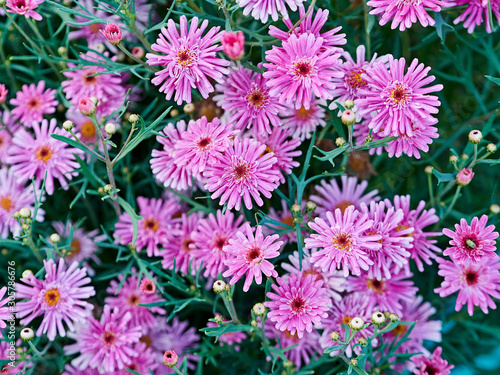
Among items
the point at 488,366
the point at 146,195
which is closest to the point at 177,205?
the point at 146,195

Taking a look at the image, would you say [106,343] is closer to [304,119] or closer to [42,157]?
[42,157]

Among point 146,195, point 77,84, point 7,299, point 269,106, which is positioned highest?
point 269,106

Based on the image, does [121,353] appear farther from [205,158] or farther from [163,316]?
[205,158]

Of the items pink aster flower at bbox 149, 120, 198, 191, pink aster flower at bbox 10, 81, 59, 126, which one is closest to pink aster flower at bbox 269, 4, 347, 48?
pink aster flower at bbox 149, 120, 198, 191

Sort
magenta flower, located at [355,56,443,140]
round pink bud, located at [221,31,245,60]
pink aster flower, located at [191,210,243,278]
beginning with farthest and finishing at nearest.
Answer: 1. pink aster flower, located at [191,210,243,278]
2. magenta flower, located at [355,56,443,140]
3. round pink bud, located at [221,31,245,60]

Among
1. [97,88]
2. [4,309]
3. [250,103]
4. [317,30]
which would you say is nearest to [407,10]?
[317,30]

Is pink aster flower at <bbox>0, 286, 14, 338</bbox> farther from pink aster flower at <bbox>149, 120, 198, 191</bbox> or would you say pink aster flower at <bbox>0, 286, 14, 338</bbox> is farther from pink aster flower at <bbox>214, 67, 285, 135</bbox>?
pink aster flower at <bbox>214, 67, 285, 135</bbox>
